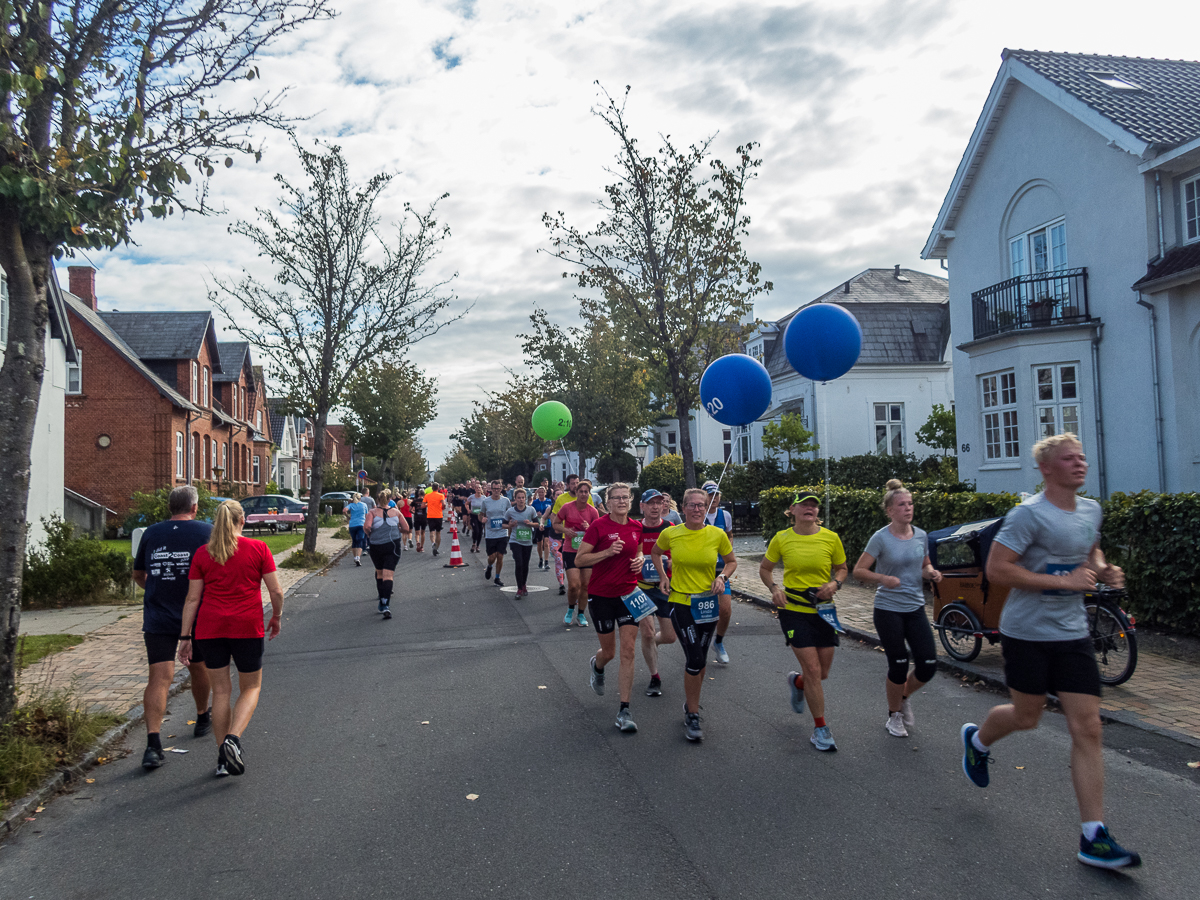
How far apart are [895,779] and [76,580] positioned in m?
12.6

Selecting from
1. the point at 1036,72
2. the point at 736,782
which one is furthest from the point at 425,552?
the point at 736,782

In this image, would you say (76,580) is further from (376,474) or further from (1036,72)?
(376,474)

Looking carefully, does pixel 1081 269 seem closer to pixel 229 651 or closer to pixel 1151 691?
pixel 1151 691

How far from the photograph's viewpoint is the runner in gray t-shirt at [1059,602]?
3.83 m

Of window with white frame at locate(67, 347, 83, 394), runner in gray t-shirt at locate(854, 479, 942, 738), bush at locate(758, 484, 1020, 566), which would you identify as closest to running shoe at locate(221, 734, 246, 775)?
runner in gray t-shirt at locate(854, 479, 942, 738)

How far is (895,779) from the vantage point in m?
4.91

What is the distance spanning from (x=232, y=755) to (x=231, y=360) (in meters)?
45.3

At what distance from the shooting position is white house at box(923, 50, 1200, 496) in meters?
14.5

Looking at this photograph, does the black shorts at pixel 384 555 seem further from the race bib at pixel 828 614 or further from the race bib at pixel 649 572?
the race bib at pixel 828 614

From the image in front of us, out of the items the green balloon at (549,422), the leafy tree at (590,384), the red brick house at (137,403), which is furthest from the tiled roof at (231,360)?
the green balloon at (549,422)

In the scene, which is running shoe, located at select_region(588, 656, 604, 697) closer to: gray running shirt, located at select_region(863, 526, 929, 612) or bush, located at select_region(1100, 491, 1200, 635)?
gray running shirt, located at select_region(863, 526, 929, 612)

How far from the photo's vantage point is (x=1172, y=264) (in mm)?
14156

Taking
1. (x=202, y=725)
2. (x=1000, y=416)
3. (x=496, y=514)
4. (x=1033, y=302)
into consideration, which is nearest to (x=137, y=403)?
(x=496, y=514)

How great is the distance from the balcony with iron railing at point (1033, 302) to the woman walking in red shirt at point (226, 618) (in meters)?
16.0
